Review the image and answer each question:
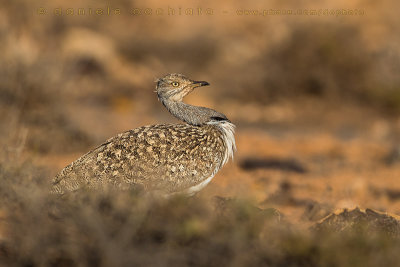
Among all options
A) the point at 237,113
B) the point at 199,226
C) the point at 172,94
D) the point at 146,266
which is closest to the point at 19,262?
the point at 146,266

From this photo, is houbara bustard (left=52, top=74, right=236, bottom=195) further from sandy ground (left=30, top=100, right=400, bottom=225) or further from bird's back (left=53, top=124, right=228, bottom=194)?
sandy ground (left=30, top=100, right=400, bottom=225)

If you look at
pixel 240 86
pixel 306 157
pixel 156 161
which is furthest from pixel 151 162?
pixel 240 86

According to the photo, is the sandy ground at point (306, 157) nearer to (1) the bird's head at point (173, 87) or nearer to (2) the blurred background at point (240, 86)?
(2) the blurred background at point (240, 86)

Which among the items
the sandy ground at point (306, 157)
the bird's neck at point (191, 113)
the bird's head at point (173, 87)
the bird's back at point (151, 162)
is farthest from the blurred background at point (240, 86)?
the bird's head at point (173, 87)

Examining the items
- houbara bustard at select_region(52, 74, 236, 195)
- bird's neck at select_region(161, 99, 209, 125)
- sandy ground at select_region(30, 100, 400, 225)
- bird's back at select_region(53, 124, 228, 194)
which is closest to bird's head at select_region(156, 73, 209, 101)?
bird's neck at select_region(161, 99, 209, 125)

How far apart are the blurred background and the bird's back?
253 millimetres

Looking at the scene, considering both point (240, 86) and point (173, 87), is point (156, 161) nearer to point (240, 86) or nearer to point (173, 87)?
point (173, 87)

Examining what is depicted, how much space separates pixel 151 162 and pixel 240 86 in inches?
325

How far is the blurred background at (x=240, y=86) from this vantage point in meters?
7.41

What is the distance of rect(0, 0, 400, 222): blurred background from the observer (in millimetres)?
7406

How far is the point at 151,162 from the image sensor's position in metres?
4.28

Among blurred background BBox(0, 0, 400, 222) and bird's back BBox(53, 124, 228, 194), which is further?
blurred background BBox(0, 0, 400, 222)

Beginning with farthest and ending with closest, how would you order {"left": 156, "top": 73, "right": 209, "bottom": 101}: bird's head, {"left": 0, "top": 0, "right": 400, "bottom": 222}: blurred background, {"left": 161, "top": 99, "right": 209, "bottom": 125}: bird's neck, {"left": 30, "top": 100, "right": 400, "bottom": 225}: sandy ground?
1. {"left": 0, "top": 0, "right": 400, "bottom": 222}: blurred background
2. {"left": 30, "top": 100, "right": 400, "bottom": 225}: sandy ground
3. {"left": 156, "top": 73, "right": 209, "bottom": 101}: bird's head
4. {"left": 161, "top": 99, "right": 209, "bottom": 125}: bird's neck

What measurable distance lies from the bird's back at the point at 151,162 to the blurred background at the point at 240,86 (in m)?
0.25
